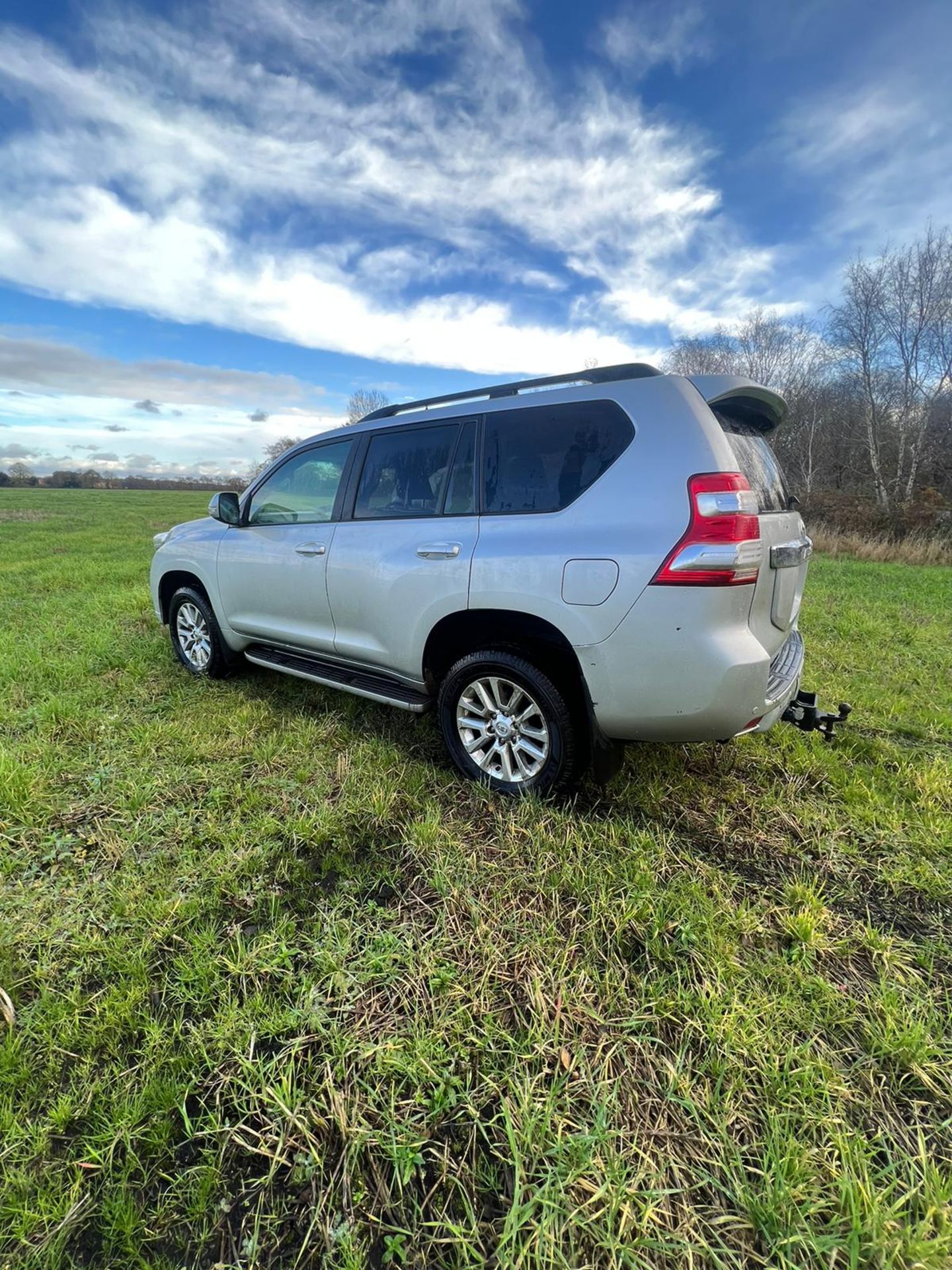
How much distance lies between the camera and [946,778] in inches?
113

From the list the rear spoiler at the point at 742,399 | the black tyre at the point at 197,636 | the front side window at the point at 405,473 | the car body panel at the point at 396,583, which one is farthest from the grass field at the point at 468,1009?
the rear spoiler at the point at 742,399

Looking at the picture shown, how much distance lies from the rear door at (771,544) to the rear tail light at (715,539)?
0.13m

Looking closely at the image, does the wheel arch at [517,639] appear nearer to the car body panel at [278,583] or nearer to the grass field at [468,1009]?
the grass field at [468,1009]

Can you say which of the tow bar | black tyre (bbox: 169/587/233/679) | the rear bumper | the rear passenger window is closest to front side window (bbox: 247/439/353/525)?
black tyre (bbox: 169/587/233/679)

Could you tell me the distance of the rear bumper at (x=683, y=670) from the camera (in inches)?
82.4

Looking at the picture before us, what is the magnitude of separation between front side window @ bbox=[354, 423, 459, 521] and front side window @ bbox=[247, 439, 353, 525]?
0.89 feet

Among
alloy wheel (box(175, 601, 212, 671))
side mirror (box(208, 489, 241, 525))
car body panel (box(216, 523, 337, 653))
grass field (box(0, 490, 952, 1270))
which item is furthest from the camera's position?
alloy wheel (box(175, 601, 212, 671))

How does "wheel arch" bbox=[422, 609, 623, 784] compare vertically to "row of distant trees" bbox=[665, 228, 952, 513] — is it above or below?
below

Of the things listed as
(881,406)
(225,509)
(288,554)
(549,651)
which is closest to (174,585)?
(225,509)

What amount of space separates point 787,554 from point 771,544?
0.47 ft

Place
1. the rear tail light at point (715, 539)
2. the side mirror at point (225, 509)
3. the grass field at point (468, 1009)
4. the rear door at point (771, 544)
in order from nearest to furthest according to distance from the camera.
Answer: the grass field at point (468, 1009) → the rear tail light at point (715, 539) → the rear door at point (771, 544) → the side mirror at point (225, 509)

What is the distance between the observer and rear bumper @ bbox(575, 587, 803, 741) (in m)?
2.09

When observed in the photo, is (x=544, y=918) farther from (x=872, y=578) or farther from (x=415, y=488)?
(x=872, y=578)

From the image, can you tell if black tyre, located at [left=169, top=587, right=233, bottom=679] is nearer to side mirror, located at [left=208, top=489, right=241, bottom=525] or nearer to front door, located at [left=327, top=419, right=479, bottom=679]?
side mirror, located at [left=208, top=489, right=241, bottom=525]
